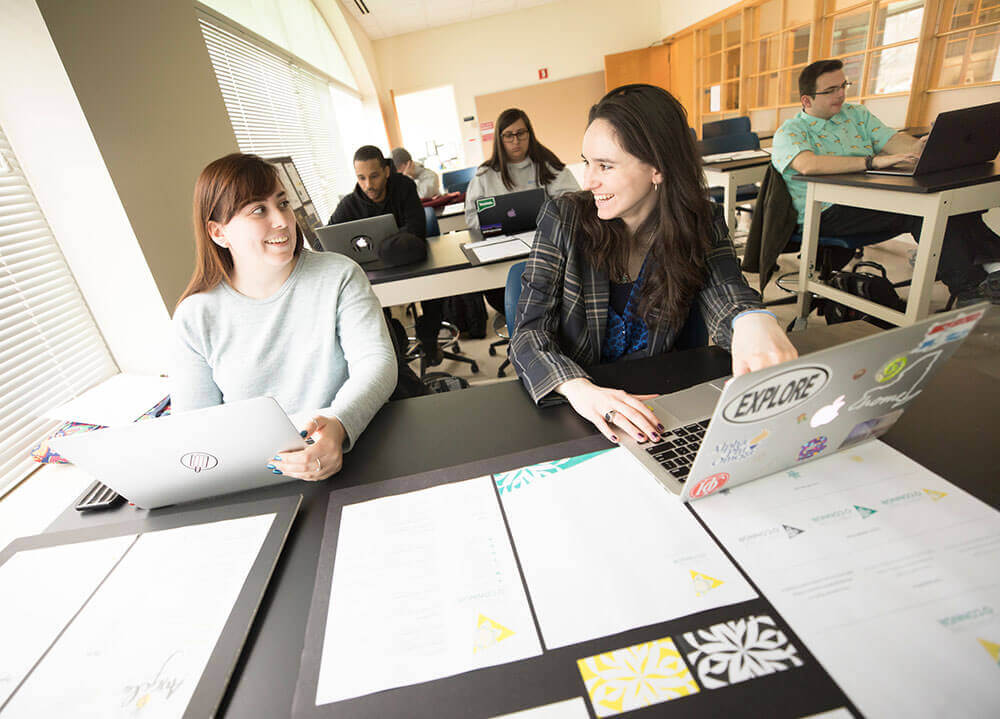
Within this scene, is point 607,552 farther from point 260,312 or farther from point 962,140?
point 962,140

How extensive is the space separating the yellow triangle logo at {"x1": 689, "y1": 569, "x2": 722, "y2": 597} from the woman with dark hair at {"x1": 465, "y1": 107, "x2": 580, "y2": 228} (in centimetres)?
285

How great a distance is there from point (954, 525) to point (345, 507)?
2.57 ft

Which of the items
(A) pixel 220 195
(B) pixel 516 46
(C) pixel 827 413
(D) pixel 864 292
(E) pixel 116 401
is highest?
(B) pixel 516 46

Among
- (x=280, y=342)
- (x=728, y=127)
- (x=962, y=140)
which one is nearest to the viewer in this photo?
(x=280, y=342)

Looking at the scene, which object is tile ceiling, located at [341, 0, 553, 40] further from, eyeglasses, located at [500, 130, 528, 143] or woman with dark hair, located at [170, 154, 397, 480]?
woman with dark hair, located at [170, 154, 397, 480]

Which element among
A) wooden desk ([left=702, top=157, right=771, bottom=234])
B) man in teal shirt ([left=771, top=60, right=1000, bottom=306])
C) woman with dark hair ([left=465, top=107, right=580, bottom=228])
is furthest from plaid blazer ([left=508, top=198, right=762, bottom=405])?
wooden desk ([left=702, top=157, right=771, bottom=234])

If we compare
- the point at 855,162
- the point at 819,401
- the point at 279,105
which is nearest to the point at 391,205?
the point at 279,105

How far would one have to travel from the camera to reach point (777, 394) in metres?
0.53

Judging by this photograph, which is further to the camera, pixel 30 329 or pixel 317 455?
pixel 30 329

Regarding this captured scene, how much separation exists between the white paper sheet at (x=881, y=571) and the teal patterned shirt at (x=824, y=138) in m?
2.70

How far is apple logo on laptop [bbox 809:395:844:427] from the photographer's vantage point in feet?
1.97

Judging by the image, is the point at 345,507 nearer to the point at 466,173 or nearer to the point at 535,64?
the point at 466,173

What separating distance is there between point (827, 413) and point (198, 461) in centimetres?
91

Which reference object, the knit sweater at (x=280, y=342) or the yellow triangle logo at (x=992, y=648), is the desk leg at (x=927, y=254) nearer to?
the yellow triangle logo at (x=992, y=648)
